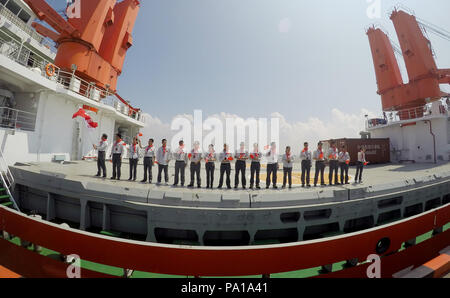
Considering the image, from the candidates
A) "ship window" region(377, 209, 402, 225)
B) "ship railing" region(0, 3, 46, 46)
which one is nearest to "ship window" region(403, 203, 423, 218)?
"ship window" region(377, 209, 402, 225)

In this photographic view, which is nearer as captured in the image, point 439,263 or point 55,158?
point 439,263

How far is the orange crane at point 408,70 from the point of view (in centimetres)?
1672

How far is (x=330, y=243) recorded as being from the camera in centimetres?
247

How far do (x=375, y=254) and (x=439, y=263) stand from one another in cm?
145

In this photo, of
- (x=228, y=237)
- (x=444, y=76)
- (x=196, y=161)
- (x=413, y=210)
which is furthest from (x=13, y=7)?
(x=444, y=76)

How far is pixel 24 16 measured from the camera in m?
14.4

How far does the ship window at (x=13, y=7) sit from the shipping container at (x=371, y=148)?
99.8 ft

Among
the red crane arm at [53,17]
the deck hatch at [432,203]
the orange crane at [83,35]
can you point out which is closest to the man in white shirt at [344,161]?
the deck hatch at [432,203]

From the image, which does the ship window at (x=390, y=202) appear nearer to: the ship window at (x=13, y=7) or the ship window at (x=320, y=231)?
the ship window at (x=320, y=231)

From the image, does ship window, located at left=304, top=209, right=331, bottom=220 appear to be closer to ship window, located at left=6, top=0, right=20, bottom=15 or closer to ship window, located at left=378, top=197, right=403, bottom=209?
ship window, located at left=378, top=197, right=403, bottom=209

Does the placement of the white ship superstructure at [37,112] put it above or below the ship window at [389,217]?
above
